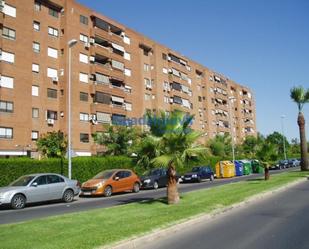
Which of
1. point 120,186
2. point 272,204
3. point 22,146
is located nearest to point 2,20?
point 22,146

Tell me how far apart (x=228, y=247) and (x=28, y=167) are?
20429 mm

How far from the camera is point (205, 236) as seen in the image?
9.45 m

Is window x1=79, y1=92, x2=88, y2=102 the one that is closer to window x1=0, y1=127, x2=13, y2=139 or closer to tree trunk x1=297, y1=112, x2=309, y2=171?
window x1=0, y1=127, x2=13, y2=139

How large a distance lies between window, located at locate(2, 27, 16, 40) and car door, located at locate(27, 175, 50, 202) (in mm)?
25720

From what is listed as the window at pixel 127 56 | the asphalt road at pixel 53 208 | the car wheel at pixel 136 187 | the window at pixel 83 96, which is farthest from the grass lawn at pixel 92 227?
the window at pixel 127 56

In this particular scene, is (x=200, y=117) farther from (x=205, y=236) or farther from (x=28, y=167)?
(x=205, y=236)

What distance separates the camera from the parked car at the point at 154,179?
94.4 feet

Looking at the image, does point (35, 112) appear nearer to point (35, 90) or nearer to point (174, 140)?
point (35, 90)

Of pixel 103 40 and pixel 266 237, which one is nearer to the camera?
pixel 266 237

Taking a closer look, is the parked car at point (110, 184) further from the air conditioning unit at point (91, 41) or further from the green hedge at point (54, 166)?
the air conditioning unit at point (91, 41)

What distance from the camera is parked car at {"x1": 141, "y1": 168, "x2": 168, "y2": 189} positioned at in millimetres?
28781

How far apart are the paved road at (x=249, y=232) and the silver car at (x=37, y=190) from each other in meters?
9.26

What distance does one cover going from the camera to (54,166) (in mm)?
28547

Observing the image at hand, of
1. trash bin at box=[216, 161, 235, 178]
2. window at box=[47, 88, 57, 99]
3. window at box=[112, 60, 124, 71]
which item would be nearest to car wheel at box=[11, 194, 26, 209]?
window at box=[47, 88, 57, 99]
